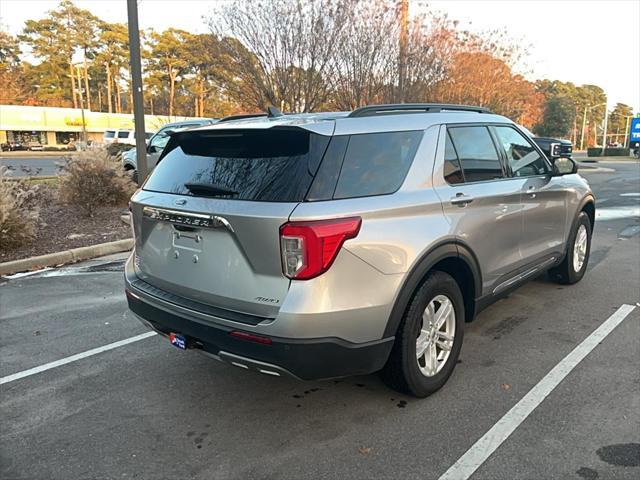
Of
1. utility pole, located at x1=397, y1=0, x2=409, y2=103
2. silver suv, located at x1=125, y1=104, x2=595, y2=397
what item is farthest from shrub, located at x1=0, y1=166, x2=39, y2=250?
utility pole, located at x1=397, y1=0, x2=409, y2=103

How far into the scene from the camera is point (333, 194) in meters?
2.82

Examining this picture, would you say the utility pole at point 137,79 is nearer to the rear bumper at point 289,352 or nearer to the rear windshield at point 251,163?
the rear windshield at point 251,163

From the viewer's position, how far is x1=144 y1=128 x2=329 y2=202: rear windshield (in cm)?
284

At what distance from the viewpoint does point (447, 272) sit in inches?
142

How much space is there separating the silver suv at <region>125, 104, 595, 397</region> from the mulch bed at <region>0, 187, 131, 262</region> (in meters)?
4.83

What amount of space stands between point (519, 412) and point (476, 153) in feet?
6.13

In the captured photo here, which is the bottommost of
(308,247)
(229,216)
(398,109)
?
(308,247)

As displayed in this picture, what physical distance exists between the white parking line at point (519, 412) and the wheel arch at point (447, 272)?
0.69 m

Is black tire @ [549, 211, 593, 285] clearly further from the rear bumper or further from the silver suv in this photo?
the rear bumper

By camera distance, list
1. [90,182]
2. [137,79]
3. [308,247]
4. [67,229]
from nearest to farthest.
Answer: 1. [308,247]
2. [67,229]
3. [137,79]
4. [90,182]

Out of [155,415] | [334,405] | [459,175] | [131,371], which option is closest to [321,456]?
[334,405]

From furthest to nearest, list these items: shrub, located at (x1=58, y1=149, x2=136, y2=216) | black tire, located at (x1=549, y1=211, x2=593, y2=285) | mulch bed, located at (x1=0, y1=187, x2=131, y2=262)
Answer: shrub, located at (x1=58, y1=149, x2=136, y2=216) → mulch bed, located at (x1=0, y1=187, x2=131, y2=262) → black tire, located at (x1=549, y1=211, x2=593, y2=285)

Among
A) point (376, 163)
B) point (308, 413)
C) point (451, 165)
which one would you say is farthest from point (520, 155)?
point (308, 413)

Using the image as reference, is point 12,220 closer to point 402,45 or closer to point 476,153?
point 476,153
